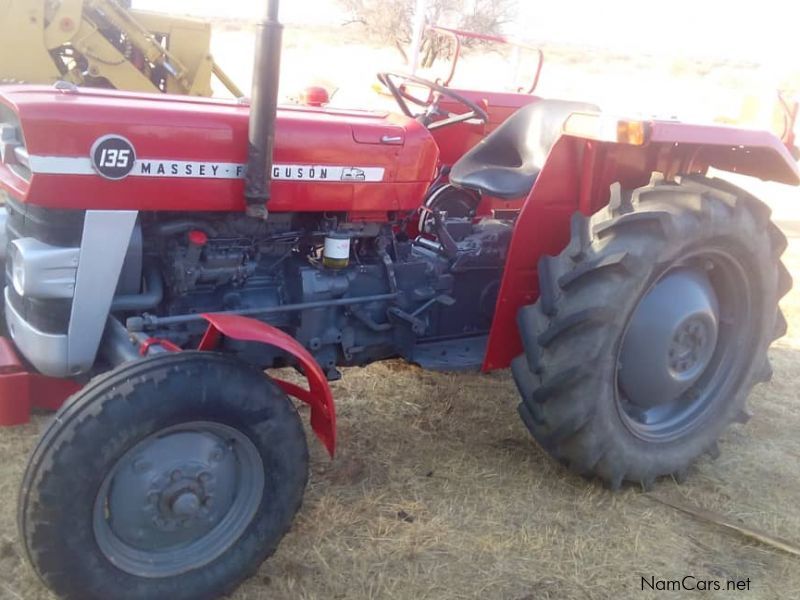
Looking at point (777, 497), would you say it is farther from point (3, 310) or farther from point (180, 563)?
point (3, 310)

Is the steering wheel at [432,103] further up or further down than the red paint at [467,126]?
further up

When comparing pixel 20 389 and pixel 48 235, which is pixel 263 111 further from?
pixel 20 389

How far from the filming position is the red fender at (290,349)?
7.19 ft

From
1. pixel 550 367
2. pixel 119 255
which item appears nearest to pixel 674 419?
pixel 550 367

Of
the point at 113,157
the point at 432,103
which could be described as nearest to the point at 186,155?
the point at 113,157

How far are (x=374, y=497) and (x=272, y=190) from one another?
115 centimetres

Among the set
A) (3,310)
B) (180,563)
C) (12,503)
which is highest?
(3,310)

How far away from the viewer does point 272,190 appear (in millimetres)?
2559

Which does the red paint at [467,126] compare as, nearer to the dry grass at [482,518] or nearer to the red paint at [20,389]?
the dry grass at [482,518]

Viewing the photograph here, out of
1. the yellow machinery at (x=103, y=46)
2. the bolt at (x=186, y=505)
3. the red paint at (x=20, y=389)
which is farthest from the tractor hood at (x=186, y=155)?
the yellow machinery at (x=103, y=46)

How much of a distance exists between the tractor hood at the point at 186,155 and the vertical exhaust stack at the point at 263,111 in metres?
0.10

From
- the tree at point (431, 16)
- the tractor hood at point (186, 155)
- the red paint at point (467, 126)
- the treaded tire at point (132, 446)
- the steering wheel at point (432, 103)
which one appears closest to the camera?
the treaded tire at point (132, 446)

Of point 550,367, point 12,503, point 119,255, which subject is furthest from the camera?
point 550,367

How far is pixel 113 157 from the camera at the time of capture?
2.24m
